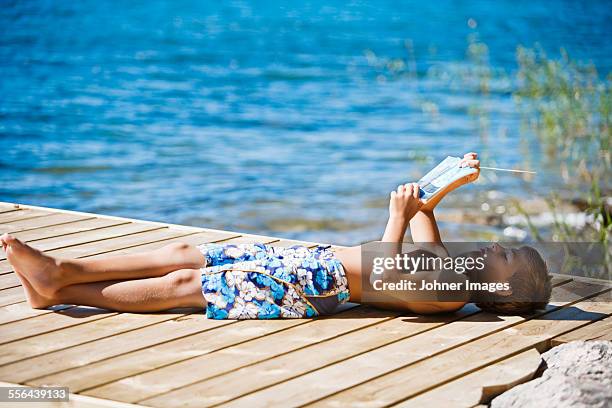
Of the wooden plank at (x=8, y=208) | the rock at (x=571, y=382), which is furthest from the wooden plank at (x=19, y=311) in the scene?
the rock at (x=571, y=382)

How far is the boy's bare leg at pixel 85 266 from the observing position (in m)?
3.35

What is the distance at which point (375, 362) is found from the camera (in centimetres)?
311

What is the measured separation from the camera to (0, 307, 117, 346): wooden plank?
3.29 m

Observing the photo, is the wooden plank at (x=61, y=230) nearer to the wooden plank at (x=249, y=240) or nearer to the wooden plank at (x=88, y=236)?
the wooden plank at (x=88, y=236)

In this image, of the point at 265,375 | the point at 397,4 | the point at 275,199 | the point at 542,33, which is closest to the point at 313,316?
the point at 265,375

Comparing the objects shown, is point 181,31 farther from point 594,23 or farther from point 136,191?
point 136,191

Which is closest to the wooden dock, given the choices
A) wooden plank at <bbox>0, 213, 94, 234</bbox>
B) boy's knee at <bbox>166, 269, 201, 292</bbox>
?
boy's knee at <bbox>166, 269, 201, 292</bbox>

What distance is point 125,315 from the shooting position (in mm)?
3496

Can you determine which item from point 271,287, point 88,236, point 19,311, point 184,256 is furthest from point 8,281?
point 271,287

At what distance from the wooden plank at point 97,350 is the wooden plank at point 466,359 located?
1.77 feet

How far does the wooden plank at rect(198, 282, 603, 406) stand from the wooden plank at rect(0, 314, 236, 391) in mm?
363

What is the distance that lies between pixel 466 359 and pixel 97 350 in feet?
3.78

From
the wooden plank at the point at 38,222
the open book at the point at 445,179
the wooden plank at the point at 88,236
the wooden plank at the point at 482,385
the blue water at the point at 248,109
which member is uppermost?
the blue water at the point at 248,109

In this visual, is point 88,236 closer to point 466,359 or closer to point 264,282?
point 264,282
